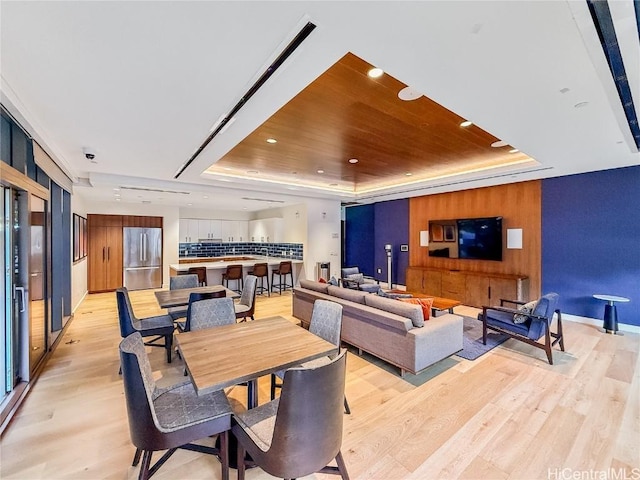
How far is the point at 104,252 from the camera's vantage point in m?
7.30

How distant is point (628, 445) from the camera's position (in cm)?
205

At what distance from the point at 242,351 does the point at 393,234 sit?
21.9 feet

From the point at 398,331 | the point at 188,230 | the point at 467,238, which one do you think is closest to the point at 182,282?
the point at 398,331

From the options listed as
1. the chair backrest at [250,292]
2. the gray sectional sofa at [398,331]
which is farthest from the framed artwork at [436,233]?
the chair backrest at [250,292]

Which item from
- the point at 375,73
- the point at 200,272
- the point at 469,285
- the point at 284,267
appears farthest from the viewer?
the point at 284,267

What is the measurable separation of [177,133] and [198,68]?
1.27 metres

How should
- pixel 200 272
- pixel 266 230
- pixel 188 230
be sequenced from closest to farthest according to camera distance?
pixel 200 272 → pixel 188 230 → pixel 266 230

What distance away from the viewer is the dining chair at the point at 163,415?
4.81 feet

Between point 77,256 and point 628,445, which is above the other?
point 77,256

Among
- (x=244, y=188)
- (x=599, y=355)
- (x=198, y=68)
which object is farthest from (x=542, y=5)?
Result: (x=244, y=188)

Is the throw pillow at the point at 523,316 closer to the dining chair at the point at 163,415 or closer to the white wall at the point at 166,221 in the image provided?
the dining chair at the point at 163,415

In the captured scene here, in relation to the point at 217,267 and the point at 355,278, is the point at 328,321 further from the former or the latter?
the point at 217,267

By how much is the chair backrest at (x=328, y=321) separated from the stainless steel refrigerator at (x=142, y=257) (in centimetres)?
682

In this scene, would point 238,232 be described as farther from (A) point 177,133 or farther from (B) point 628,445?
(B) point 628,445
